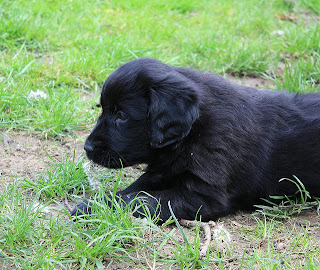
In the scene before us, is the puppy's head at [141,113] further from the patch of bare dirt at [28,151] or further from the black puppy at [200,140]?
the patch of bare dirt at [28,151]

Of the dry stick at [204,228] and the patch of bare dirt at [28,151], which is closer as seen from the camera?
the dry stick at [204,228]

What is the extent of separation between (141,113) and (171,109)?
0.23 m

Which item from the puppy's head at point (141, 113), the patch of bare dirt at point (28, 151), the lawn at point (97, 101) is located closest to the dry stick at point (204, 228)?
the lawn at point (97, 101)

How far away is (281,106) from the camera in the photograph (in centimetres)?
338

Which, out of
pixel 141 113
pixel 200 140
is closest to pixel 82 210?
pixel 141 113

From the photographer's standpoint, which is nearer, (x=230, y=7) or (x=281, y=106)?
(x=281, y=106)

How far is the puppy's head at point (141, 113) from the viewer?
2.99m

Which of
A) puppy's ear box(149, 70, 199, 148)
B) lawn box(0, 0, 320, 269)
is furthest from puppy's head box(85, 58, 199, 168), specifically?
lawn box(0, 0, 320, 269)

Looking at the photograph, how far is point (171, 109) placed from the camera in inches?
117

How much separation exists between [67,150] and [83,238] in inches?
55.1

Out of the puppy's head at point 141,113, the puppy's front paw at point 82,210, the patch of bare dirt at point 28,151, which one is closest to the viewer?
the puppy's front paw at point 82,210

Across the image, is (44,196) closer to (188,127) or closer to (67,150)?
(67,150)

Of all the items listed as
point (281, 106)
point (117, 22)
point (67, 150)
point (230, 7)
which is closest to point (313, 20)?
point (230, 7)

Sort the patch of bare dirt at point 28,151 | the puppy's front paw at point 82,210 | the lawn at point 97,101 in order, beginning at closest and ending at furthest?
the lawn at point 97,101
the puppy's front paw at point 82,210
the patch of bare dirt at point 28,151
